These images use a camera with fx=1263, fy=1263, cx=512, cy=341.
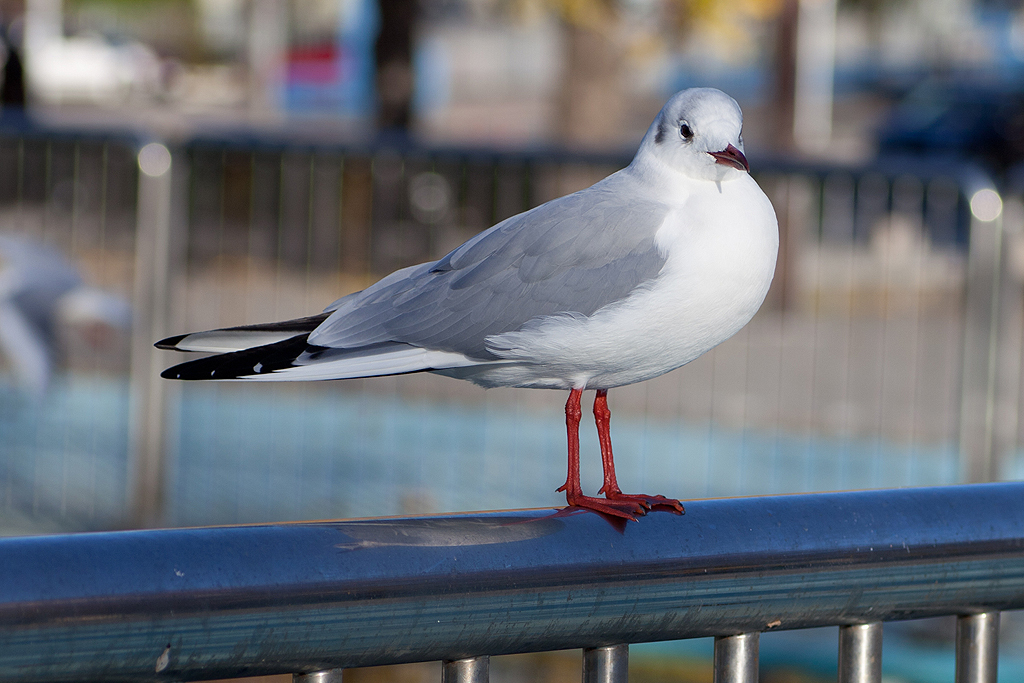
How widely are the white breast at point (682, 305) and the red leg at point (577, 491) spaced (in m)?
0.12

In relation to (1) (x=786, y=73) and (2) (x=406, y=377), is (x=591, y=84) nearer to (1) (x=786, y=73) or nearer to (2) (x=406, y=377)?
(1) (x=786, y=73)

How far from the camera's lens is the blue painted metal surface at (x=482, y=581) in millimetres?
1068

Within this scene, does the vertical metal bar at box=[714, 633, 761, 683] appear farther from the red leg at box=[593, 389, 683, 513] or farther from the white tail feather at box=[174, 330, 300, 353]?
the white tail feather at box=[174, 330, 300, 353]

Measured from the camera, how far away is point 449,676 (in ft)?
4.27

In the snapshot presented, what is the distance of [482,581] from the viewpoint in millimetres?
1216

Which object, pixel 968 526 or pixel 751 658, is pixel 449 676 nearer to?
pixel 751 658

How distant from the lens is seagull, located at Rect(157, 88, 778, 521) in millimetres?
1453

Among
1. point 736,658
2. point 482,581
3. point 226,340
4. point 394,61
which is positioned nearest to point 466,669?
point 482,581

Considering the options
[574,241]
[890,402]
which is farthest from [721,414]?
[574,241]

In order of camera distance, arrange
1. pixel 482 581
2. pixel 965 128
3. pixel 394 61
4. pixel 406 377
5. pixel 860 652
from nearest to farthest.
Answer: pixel 482 581 < pixel 860 652 < pixel 406 377 < pixel 394 61 < pixel 965 128

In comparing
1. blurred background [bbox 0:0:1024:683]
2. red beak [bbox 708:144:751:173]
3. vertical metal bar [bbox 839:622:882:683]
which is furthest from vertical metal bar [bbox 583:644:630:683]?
blurred background [bbox 0:0:1024:683]

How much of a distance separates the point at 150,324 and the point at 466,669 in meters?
4.71

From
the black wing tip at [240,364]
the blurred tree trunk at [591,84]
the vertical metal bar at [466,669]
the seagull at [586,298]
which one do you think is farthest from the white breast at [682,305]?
the blurred tree trunk at [591,84]

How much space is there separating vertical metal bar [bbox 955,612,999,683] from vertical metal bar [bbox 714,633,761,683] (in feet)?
0.94
